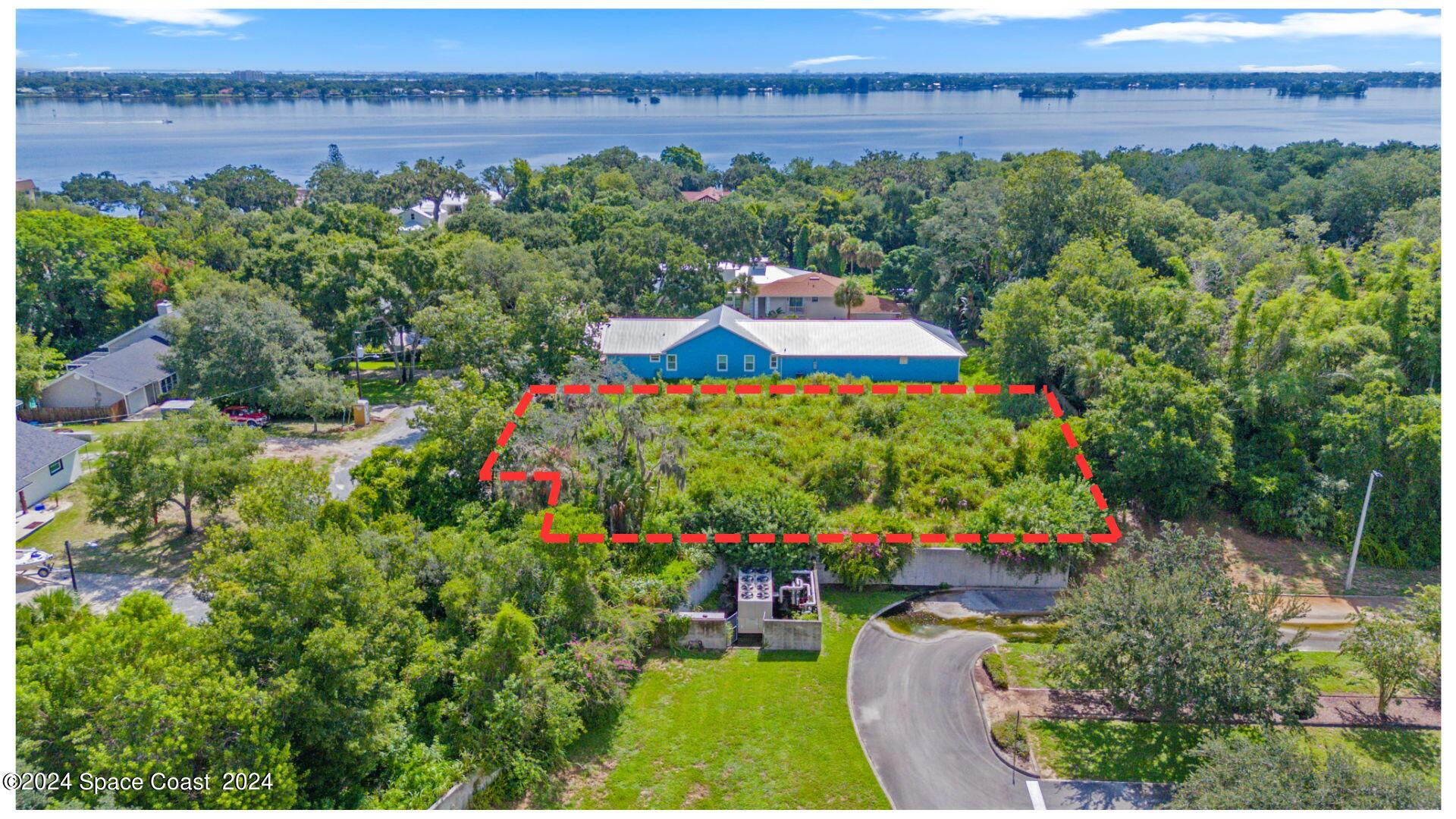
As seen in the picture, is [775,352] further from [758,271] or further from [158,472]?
[158,472]

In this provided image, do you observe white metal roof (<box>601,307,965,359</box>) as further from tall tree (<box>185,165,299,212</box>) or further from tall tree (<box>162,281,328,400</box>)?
tall tree (<box>185,165,299,212</box>)

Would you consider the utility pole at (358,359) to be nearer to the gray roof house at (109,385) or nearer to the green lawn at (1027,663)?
the gray roof house at (109,385)

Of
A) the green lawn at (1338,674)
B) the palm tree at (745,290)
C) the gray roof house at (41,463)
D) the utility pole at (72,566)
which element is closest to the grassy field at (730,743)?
the green lawn at (1338,674)

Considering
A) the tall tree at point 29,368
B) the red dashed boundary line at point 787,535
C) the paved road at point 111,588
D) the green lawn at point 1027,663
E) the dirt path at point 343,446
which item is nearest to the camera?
the green lawn at point 1027,663

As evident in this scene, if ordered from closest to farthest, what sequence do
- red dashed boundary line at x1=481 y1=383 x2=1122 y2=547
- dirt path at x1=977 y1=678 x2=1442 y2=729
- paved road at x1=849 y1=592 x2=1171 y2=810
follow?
1. paved road at x1=849 y1=592 x2=1171 y2=810
2. dirt path at x1=977 y1=678 x2=1442 y2=729
3. red dashed boundary line at x1=481 y1=383 x2=1122 y2=547

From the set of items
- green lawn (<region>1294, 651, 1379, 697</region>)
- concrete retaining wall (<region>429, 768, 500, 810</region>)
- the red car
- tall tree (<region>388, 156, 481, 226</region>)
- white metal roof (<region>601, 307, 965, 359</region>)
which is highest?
tall tree (<region>388, 156, 481, 226</region>)

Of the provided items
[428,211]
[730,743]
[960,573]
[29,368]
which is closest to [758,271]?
[960,573]

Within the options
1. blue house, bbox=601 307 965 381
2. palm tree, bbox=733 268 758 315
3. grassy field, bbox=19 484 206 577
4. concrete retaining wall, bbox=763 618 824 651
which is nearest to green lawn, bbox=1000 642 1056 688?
concrete retaining wall, bbox=763 618 824 651
